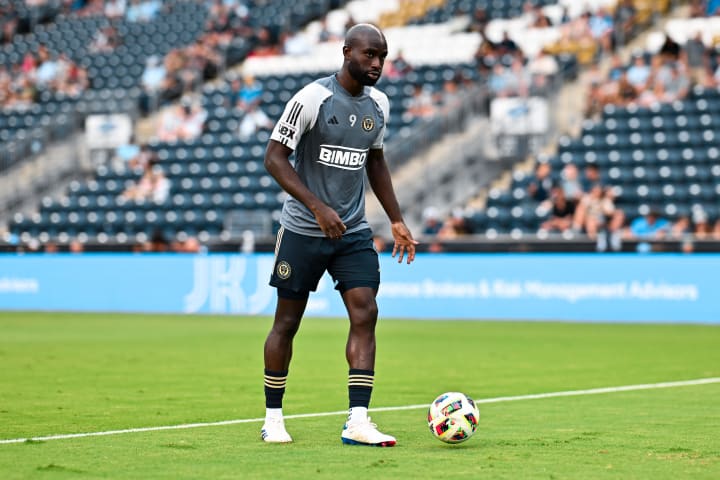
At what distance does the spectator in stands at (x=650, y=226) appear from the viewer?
75.4 ft

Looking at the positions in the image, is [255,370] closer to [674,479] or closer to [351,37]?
[351,37]

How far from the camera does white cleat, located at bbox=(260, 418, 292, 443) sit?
7656 millimetres

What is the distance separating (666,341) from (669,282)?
14.2 feet

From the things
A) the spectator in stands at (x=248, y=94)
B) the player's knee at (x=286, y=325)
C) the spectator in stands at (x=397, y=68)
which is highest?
the spectator in stands at (x=397, y=68)

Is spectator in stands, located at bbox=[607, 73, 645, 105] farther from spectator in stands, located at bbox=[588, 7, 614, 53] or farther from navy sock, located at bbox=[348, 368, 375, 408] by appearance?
navy sock, located at bbox=[348, 368, 375, 408]

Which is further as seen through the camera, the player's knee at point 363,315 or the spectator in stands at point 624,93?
the spectator in stands at point 624,93

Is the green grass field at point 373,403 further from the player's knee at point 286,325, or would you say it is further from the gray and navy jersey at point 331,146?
the gray and navy jersey at point 331,146

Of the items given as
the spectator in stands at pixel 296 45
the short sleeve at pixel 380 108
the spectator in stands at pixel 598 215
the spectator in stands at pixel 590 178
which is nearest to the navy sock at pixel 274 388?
the short sleeve at pixel 380 108

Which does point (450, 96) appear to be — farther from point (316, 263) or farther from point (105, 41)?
point (316, 263)

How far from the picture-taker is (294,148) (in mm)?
7723

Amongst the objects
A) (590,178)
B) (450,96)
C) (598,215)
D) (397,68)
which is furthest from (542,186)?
(397,68)

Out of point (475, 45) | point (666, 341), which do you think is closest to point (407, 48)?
point (475, 45)

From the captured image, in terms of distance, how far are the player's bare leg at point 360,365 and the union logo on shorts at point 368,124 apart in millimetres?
920

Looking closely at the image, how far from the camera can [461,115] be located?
2931 cm
